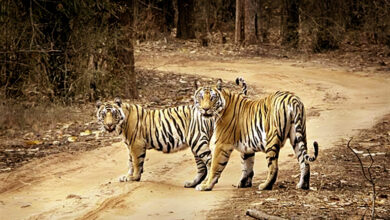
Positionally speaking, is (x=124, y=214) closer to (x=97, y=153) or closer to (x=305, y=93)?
(x=97, y=153)

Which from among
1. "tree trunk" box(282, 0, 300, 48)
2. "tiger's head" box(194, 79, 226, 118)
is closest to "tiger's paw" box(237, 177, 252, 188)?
"tiger's head" box(194, 79, 226, 118)

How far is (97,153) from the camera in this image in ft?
38.5

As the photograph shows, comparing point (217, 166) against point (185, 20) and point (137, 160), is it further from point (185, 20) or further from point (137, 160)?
point (185, 20)

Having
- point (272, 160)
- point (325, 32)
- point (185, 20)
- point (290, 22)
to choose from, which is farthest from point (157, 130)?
point (185, 20)

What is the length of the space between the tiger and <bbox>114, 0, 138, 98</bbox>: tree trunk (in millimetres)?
6608

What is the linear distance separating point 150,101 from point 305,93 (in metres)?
3.73

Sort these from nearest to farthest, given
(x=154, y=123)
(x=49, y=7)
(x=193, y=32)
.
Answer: (x=154, y=123) → (x=49, y=7) → (x=193, y=32)

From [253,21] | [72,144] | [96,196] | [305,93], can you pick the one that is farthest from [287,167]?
[253,21]

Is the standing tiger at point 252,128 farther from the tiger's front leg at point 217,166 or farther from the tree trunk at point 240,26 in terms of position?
the tree trunk at point 240,26

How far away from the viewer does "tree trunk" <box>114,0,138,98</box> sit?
1596 cm

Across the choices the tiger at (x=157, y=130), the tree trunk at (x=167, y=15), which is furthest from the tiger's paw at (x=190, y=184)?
the tree trunk at (x=167, y=15)

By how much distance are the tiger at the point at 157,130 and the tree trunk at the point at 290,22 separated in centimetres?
1828

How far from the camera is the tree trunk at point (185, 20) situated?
2888cm

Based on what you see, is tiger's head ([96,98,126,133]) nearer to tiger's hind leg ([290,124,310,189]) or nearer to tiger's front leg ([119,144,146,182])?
tiger's front leg ([119,144,146,182])
